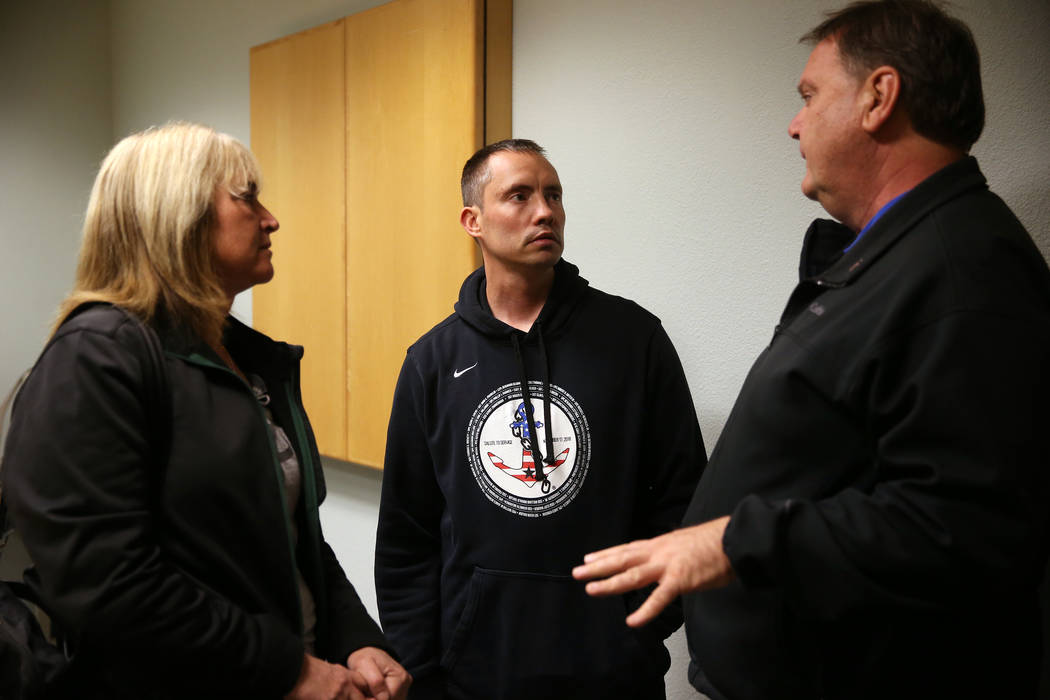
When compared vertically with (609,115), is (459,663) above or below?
below

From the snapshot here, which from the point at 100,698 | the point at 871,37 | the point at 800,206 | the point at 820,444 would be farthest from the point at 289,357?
the point at 800,206

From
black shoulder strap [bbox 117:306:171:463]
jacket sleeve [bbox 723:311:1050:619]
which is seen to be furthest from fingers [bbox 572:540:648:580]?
black shoulder strap [bbox 117:306:171:463]

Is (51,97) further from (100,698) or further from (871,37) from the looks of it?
(871,37)

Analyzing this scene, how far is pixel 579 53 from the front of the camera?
2.04 m

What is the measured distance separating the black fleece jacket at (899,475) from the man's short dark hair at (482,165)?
2.80ft

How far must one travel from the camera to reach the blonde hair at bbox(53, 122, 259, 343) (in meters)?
1.06

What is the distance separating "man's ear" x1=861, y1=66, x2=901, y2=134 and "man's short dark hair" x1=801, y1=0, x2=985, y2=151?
12mm

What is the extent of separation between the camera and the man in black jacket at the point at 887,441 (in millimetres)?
815

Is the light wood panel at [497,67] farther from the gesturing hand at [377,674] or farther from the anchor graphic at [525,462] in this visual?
the gesturing hand at [377,674]

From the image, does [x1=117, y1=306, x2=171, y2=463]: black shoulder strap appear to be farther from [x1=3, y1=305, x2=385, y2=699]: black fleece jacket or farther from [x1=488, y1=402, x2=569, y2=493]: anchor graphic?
[x1=488, y1=402, x2=569, y2=493]: anchor graphic

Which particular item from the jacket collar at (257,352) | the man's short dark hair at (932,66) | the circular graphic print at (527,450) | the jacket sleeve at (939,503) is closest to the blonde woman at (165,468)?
the jacket collar at (257,352)

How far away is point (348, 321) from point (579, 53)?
1176 millimetres

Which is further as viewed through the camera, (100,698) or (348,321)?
(348,321)

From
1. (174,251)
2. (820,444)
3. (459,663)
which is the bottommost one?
(459,663)
